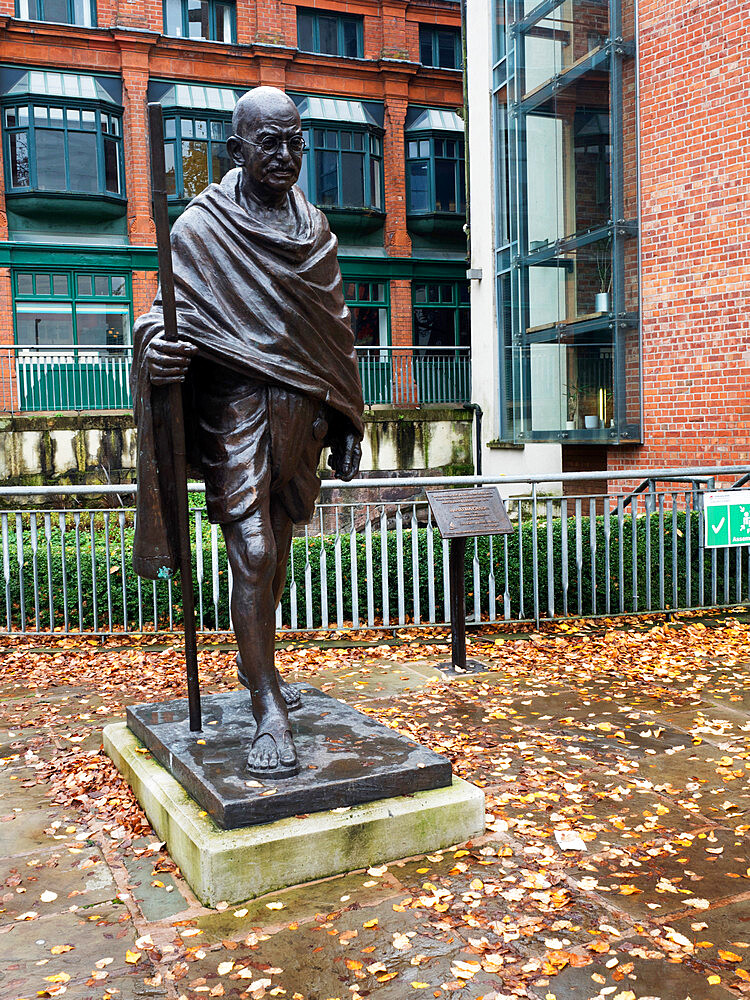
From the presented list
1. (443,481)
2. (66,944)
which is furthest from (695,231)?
(66,944)

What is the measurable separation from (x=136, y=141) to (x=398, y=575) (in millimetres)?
21120

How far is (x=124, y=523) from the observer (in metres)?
8.13

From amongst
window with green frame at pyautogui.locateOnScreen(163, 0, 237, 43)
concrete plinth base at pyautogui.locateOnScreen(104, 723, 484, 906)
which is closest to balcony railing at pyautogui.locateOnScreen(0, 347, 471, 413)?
window with green frame at pyautogui.locateOnScreen(163, 0, 237, 43)

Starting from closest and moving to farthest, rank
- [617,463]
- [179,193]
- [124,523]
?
1. [124,523]
2. [617,463]
3. [179,193]

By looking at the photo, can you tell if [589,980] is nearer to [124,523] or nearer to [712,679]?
[712,679]

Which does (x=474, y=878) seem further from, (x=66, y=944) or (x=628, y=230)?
(x=628, y=230)

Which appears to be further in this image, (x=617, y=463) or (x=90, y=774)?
(x=617, y=463)

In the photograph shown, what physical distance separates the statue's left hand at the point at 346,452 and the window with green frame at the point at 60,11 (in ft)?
80.0

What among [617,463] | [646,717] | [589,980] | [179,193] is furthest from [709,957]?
[179,193]

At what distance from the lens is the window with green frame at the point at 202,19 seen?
25.7 meters

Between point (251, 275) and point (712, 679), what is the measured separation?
423cm

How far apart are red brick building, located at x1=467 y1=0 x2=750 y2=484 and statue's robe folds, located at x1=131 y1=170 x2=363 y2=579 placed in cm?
872

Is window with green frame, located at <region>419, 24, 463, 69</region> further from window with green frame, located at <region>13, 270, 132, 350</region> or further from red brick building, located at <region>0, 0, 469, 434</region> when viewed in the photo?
window with green frame, located at <region>13, 270, 132, 350</region>

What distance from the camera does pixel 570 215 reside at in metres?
14.8
